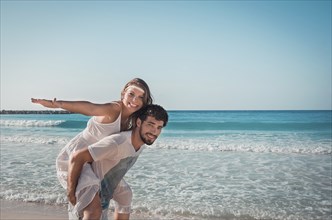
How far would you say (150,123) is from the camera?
2816 mm

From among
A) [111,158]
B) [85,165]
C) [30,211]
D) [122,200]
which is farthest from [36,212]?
[111,158]

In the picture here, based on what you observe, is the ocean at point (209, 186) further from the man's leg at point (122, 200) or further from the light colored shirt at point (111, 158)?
the light colored shirt at point (111, 158)

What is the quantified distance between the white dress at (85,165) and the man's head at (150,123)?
10.2 inches

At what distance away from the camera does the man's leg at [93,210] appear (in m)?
2.59

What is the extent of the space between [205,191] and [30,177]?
13.7 feet

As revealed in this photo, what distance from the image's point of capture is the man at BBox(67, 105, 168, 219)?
2.62 meters

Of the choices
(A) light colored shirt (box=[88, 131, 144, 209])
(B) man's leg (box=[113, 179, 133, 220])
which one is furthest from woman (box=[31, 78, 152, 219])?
(B) man's leg (box=[113, 179, 133, 220])

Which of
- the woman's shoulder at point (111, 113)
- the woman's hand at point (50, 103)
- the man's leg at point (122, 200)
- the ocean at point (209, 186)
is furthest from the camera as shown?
the ocean at point (209, 186)

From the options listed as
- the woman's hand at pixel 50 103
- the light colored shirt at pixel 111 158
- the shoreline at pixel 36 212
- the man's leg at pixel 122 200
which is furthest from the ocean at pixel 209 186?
the woman's hand at pixel 50 103

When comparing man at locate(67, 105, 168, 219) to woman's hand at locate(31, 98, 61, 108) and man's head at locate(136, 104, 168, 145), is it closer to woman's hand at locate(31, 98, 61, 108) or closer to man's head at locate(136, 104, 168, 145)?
man's head at locate(136, 104, 168, 145)

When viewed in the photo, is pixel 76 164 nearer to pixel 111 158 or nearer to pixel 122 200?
pixel 111 158

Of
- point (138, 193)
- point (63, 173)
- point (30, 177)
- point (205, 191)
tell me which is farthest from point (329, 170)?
point (63, 173)

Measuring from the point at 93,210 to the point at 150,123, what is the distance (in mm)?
839

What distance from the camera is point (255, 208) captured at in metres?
5.80
